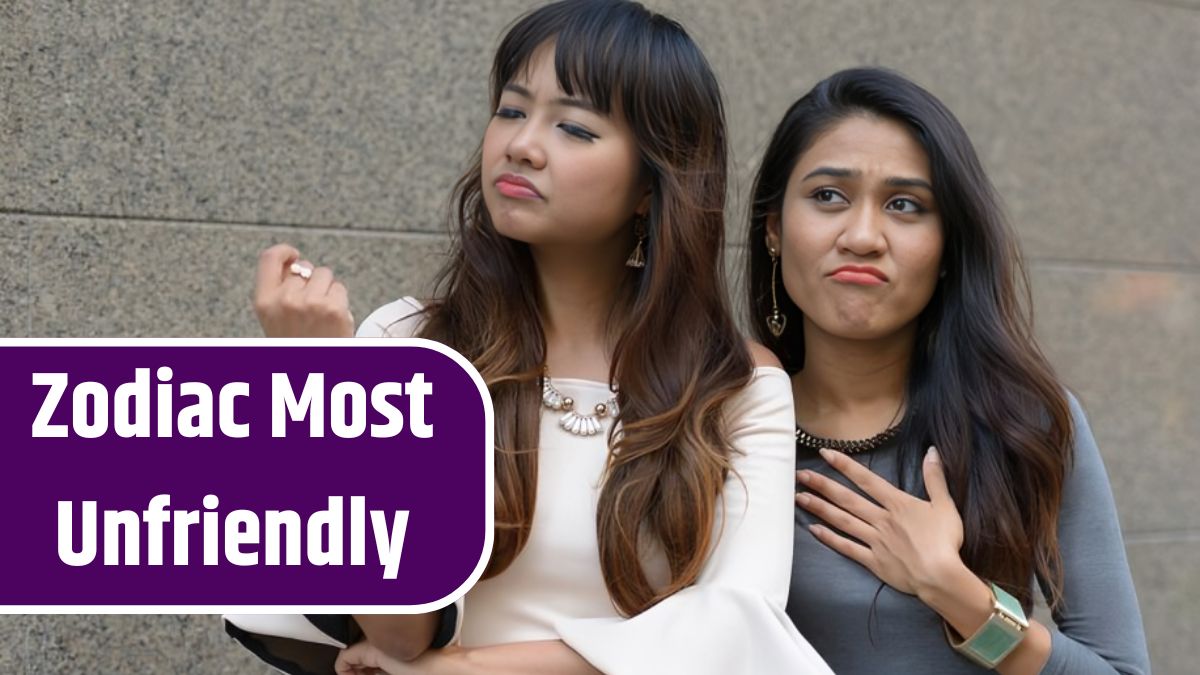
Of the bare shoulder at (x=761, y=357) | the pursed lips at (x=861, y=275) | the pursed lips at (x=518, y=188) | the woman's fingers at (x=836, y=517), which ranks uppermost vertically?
the pursed lips at (x=518, y=188)

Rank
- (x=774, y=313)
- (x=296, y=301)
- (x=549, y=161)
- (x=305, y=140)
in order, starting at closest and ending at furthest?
1. (x=296, y=301)
2. (x=549, y=161)
3. (x=774, y=313)
4. (x=305, y=140)

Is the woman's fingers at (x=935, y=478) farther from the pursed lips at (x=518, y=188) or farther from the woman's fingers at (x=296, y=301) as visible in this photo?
the woman's fingers at (x=296, y=301)

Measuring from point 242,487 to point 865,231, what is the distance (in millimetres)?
1209

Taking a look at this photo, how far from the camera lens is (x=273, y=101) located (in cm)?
390

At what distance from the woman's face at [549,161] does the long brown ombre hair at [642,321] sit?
0.03m

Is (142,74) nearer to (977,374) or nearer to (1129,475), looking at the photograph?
(977,374)

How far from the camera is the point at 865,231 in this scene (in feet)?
9.29

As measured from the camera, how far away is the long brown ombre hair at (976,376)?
284 centimetres

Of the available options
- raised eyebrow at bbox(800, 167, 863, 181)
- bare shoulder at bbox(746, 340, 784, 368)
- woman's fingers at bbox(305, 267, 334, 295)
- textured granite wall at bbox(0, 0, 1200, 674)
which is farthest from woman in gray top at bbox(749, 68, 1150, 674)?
woman's fingers at bbox(305, 267, 334, 295)

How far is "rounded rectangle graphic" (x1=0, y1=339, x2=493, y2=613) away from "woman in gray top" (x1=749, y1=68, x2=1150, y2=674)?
782 millimetres

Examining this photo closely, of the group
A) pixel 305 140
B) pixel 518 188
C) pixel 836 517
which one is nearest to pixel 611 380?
pixel 518 188

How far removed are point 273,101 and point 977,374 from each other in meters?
1.95

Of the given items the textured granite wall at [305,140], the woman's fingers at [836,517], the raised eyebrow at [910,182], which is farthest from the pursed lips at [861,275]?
the textured granite wall at [305,140]

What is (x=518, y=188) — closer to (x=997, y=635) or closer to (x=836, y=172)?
(x=836, y=172)
